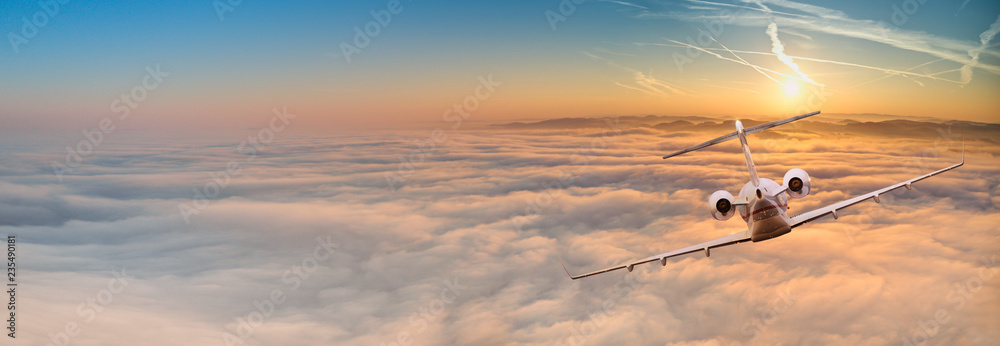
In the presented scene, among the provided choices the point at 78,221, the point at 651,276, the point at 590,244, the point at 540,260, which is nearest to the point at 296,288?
the point at 540,260

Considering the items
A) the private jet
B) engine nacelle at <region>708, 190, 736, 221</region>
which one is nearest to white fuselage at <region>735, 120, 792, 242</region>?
the private jet

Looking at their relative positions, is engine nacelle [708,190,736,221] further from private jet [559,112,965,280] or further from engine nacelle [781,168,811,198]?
engine nacelle [781,168,811,198]

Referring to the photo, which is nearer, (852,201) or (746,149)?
(852,201)

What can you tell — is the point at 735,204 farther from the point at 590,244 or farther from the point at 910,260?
the point at 590,244

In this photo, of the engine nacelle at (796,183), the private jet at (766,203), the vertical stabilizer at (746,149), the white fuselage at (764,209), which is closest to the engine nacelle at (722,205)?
the private jet at (766,203)

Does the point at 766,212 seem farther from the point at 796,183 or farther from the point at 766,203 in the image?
the point at 796,183

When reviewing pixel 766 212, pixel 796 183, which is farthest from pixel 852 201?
pixel 766 212

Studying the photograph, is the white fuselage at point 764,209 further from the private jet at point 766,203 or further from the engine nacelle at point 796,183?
the engine nacelle at point 796,183
